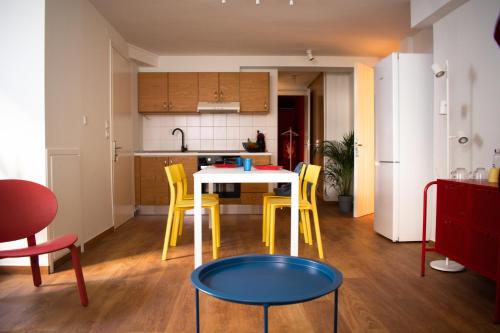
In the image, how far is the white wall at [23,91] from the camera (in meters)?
2.97

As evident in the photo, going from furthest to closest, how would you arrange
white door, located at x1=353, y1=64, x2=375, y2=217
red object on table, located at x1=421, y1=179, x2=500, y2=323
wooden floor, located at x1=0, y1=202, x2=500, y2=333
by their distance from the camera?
white door, located at x1=353, y1=64, x2=375, y2=217 < red object on table, located at x1=421, y1=179, x2=500, y2=323 < wooden floor, located at x1=0, y1=202, x2=500, y2=333

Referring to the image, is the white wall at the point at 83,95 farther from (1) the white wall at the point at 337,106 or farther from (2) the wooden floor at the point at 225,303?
(1) the white wall at the point at 337,106

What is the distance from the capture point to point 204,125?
6.51 meters

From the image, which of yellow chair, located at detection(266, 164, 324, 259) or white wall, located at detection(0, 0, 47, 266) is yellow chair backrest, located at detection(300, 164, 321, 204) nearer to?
yellow chair, located at detection(266, 164, 324, 259)

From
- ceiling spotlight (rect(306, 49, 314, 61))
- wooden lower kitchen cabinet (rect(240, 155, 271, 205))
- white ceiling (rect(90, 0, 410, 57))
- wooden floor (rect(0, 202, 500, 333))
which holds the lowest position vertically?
wooden floor (rect(0, 202, 500, 333))

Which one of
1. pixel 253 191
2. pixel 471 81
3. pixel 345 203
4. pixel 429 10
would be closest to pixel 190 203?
pixel 253 191

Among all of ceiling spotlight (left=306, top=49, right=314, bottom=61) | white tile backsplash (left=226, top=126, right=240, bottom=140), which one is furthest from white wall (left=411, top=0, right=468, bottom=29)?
white tile backsplash (left=226, top=126, right=240, bottom=140)

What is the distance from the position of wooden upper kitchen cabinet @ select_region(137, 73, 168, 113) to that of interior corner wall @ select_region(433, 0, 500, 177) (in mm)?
3944

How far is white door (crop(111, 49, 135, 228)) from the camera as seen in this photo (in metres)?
4.90

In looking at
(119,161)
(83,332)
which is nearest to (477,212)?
(83,332)

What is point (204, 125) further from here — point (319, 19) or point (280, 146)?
point (280, 146)

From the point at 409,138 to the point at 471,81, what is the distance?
90 centimetres

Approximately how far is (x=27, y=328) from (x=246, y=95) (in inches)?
187

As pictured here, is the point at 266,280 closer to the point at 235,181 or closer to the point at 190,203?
the point at 235,181
